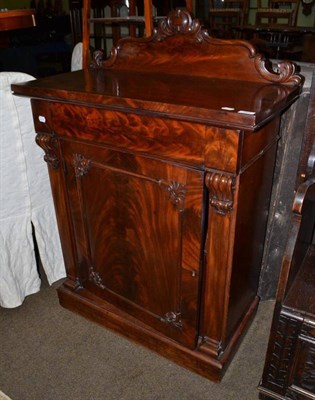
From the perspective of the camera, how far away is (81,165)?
1.18m

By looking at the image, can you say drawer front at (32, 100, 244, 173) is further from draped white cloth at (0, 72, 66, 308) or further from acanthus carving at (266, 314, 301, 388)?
acanthus carving at (266, 314, 301, 388)

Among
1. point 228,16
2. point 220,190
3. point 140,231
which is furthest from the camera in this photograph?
point 228,16

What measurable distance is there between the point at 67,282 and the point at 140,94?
894 millimetres

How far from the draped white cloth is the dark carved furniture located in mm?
967

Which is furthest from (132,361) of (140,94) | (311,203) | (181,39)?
(181,39)

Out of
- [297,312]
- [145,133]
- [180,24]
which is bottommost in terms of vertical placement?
[297,312]

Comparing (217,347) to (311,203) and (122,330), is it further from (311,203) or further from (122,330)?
(311,203)

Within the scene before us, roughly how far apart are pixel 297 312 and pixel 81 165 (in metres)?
0.77

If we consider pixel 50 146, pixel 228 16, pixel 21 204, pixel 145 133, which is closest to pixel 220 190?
pixel 145 133

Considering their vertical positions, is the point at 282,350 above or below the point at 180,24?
below

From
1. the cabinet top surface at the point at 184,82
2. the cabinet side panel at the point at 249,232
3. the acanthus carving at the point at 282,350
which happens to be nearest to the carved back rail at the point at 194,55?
the cabinet top surface at the point at 184,82

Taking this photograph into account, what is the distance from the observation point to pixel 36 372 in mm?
1293

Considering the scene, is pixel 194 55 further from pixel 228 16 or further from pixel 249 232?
pixel 228 16

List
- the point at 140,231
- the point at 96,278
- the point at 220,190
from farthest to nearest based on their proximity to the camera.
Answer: the point at 96,278
the point at 140,231
the point at 220,190
